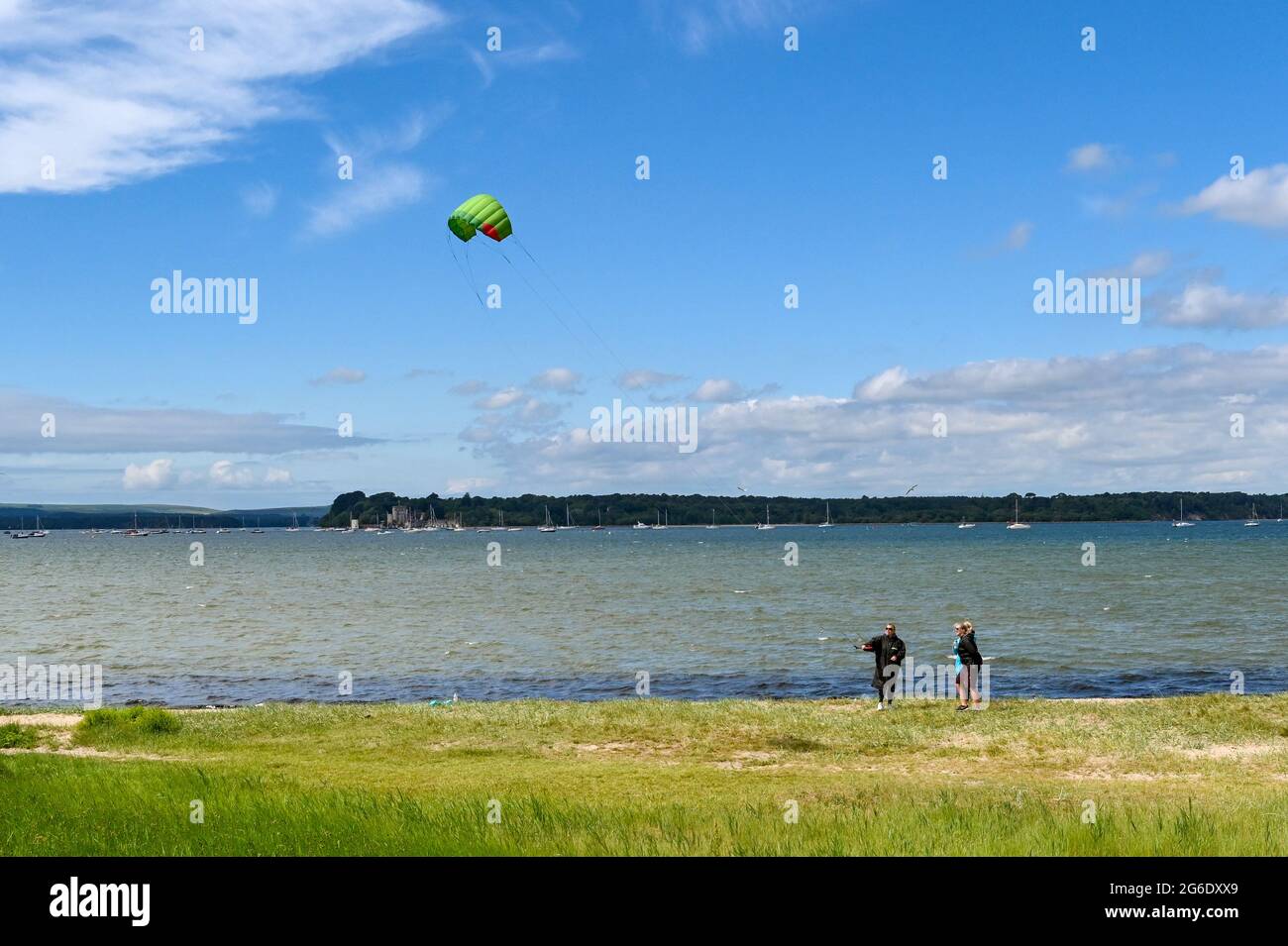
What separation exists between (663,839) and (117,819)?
7757mm

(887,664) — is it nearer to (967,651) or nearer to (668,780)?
(967,651)

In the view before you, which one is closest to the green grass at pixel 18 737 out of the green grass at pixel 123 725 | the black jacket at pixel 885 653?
the green grass at pixel 123 725

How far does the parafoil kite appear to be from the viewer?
110 feet

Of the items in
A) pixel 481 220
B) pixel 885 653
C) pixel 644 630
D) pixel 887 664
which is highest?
pixel 481 220

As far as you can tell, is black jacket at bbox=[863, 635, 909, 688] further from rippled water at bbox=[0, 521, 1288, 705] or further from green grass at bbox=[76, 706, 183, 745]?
green grass at bbox=[76, 706, 183, 745]

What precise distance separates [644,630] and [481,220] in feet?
118

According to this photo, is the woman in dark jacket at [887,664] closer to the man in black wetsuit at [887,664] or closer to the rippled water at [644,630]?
the man in black wetsuit at [887,664]

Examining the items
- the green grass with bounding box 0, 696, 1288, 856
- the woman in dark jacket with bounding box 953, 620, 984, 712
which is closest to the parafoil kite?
the green grass with bounding box 0, 696, 1288, 856

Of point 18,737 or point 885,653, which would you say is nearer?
point 18,737

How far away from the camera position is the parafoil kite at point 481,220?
3341 cm

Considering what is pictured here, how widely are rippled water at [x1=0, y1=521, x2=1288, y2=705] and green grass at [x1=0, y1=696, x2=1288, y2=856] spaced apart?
12.5 m

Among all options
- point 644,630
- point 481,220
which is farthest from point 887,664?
point 644,630

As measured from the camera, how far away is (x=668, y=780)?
68.5 feet
